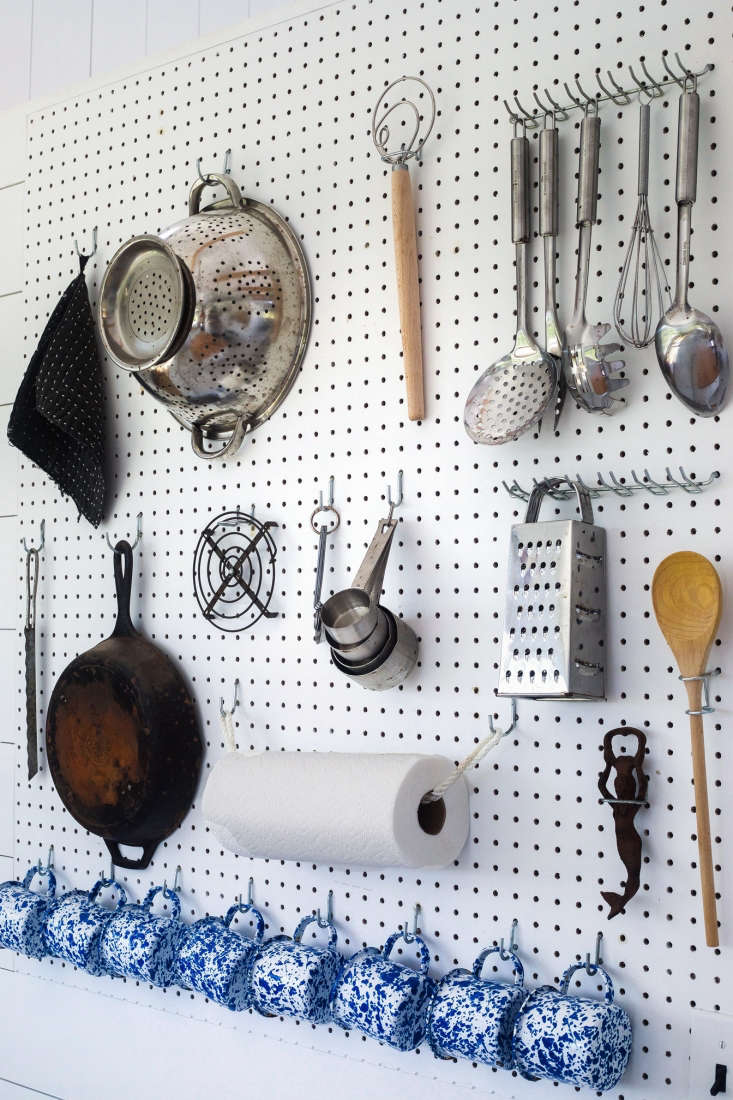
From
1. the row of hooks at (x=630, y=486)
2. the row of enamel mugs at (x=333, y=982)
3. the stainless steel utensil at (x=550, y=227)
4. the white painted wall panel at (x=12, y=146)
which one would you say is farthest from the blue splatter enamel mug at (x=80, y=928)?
the white painted wall panel at (x=12, y=146)

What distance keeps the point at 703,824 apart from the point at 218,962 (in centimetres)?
74

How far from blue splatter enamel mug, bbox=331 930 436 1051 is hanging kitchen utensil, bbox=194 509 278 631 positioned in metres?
0.53

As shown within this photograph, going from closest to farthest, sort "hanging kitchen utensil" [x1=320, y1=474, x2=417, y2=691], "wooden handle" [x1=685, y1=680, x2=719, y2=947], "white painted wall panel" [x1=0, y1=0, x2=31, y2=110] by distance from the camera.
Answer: "wooden handle" [x1=685, y1=680, x2=719, y2=947] → "hanging kitchen utensil" [x1=320, y1=474, x2=417, y2=691] → "white painted wall panel" [x1=0, y1=0, x2=31, y2=110]

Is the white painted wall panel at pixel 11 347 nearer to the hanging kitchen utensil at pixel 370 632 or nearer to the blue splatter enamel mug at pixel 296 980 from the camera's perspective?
the hanging kitchen utensil at pixel 370 632

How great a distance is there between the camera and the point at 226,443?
1.80m

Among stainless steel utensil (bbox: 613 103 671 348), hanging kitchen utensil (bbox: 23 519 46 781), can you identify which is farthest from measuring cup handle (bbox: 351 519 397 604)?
hanging kitchen utensil (bbox: 23 519 46 781)

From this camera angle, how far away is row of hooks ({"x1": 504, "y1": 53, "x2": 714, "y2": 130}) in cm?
137

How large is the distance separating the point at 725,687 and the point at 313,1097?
863 millimetres

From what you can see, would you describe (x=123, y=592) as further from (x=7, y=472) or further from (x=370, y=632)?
(x=370, y=632)

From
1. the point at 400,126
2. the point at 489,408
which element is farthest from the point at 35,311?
the point at 489,408

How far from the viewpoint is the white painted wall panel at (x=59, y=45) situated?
2.11m

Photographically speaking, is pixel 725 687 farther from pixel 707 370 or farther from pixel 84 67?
pixel 84 67

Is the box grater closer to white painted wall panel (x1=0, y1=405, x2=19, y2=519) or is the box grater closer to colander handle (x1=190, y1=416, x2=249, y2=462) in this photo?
colander handle (x1=190, y1=416, x2=249, y2=462)

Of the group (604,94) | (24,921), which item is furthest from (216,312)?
(24,921)
